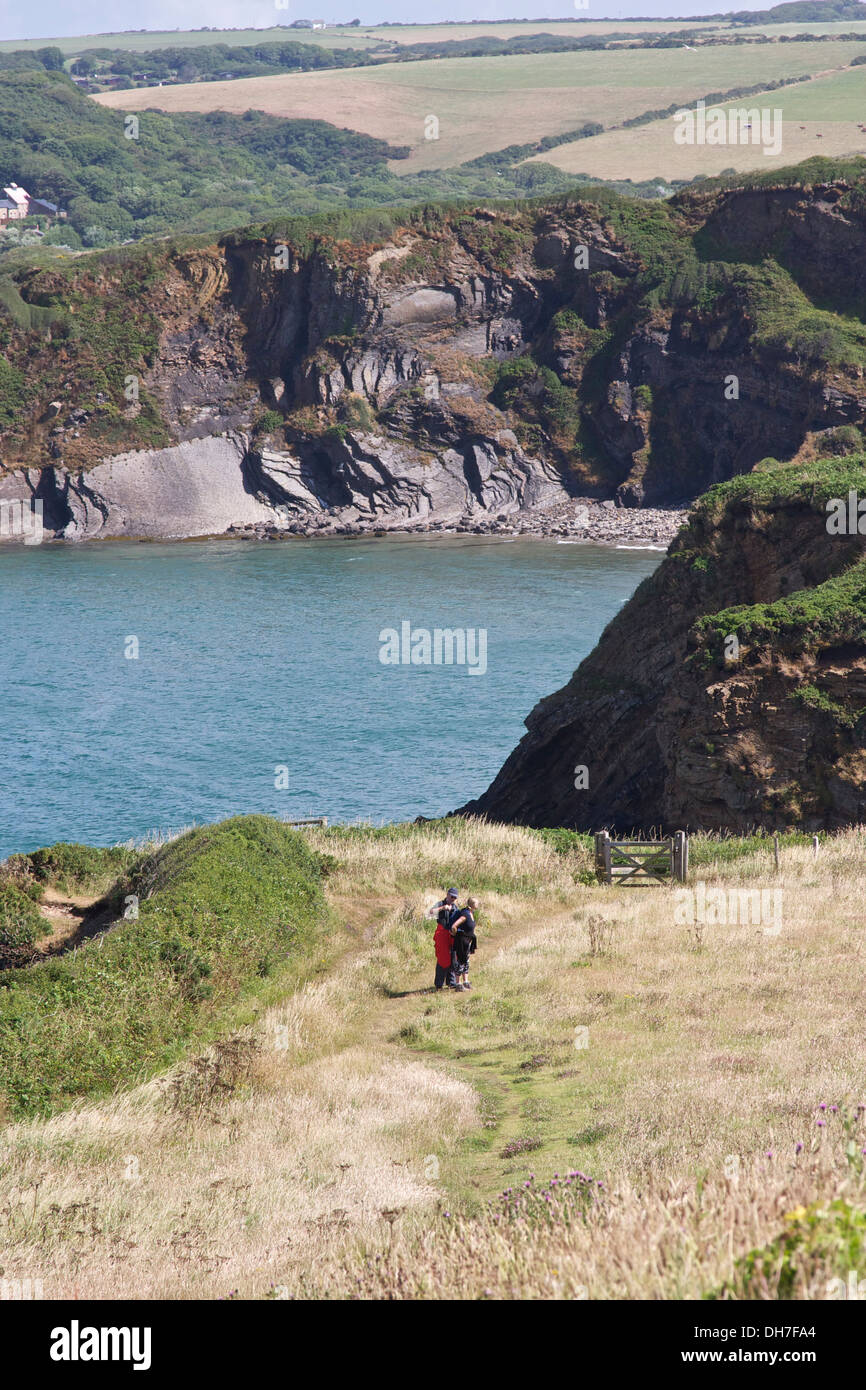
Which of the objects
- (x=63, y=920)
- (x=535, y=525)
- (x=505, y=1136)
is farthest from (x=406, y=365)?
(x=505, y=1136)

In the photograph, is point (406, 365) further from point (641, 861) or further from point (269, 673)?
point (641, 861)

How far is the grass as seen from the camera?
6.37m

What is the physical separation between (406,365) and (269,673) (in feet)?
200

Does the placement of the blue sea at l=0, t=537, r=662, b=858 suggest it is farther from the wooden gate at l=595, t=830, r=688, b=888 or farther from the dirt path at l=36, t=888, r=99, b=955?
the wooden gate at l=595, t=830, r=688, b=888

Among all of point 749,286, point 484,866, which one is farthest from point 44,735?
point 749,286

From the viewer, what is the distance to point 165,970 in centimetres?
1658

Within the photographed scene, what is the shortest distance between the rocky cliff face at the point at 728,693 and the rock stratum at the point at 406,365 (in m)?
78.3

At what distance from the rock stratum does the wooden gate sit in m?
89.6

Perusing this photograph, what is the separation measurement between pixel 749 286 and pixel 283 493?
1921 inches

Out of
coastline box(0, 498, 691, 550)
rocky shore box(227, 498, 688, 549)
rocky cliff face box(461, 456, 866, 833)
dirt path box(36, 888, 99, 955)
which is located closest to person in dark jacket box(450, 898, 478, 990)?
dirt path box(36, 888, 99, 955)

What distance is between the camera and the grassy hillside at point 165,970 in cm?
1399
